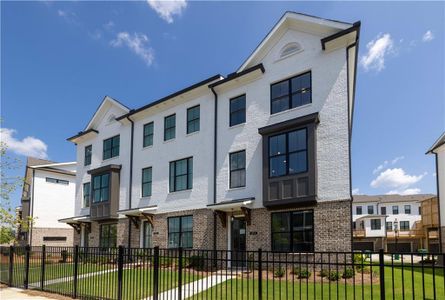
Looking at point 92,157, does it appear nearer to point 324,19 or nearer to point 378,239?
point 324,19

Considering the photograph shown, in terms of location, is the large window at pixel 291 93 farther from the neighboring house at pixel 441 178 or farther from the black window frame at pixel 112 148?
the neighboring house at pixel 441 178

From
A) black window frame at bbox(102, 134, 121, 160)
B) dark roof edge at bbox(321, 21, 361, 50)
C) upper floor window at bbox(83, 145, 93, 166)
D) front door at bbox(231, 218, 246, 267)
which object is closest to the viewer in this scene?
dark roof edge at bbox(321, 21, 361, 50)

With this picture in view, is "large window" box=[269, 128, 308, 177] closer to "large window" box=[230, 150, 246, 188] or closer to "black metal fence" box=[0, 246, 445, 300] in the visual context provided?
"large window" box=[230, 150, 246, 188]

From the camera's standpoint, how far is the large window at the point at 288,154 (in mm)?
Result: 16391

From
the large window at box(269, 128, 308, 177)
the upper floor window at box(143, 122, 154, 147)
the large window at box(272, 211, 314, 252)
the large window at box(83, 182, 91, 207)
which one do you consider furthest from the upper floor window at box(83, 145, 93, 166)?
the large window at box(272, 211, 314, 252)

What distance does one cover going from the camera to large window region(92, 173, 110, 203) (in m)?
25.2

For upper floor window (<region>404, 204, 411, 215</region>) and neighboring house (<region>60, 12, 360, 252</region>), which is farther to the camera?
upper floor window (<region>404, 204, 411, 215</region>)

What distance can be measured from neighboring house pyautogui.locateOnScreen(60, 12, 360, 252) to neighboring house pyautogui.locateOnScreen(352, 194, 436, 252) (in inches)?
1460

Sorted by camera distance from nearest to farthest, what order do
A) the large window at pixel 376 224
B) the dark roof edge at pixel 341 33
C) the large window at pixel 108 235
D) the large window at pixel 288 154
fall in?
1. the dark roof edge at pixel 341 33
2. the large window at pixel 288 154
3. the large window at pixel 108 235
4. the large window at pixel 376 224

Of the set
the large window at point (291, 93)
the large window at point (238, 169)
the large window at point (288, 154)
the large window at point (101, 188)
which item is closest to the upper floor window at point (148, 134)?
the large window at point (101, 188)

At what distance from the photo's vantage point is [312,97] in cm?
1669

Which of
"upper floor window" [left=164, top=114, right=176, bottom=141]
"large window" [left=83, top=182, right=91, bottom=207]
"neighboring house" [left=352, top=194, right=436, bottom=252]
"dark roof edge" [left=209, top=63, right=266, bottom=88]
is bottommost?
"neighboring house" [left=352, top=194, right=436, bottom=252]

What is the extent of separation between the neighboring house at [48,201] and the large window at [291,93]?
2739cm

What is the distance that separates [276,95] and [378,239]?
44.4 meters
